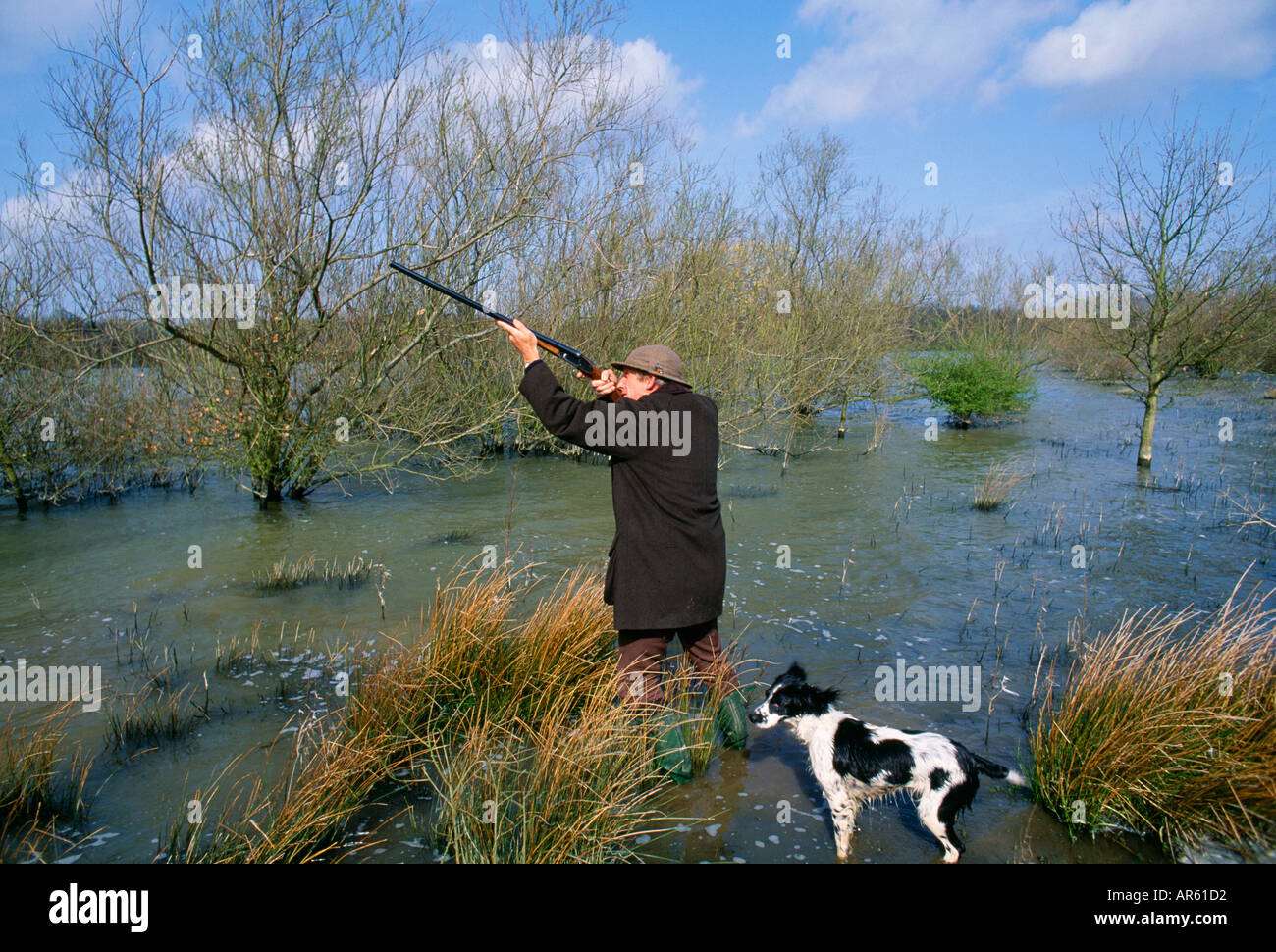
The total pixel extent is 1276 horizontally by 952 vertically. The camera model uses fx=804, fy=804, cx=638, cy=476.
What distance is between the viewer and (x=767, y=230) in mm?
22562

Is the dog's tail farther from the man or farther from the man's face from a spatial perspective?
the man's face

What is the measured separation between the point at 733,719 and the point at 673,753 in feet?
2.00

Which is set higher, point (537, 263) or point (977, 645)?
point (537, 263)

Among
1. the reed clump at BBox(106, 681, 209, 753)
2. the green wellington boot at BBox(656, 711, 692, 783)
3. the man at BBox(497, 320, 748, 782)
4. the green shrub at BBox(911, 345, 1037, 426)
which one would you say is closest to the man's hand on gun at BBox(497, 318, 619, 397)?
the man at BBox(497, 320, 748, 782)

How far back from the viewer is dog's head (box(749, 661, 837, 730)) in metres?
4.03

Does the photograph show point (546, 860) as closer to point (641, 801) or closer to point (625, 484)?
point (641, 801)

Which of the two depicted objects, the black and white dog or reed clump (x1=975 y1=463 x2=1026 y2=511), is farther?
reed clump (x1=975 y1=463 x2=1026 y2=511)

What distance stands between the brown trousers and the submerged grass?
0.36 ft

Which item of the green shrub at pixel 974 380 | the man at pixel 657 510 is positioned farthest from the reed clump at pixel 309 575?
the green shrub at pixel 974 380

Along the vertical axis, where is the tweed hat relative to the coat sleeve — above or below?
above

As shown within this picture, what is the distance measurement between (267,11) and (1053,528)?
1231cm

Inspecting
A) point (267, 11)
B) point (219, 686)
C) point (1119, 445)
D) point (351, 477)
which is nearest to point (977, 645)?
point (219, 686)
